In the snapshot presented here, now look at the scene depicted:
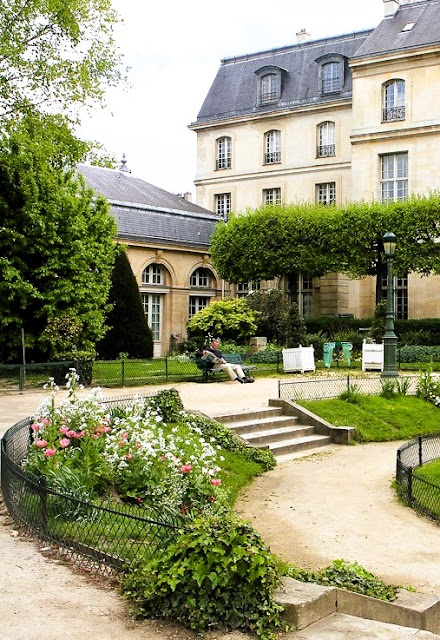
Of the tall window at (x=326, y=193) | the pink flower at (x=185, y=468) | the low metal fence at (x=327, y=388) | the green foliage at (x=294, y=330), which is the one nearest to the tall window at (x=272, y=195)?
the tall window at (x=326, y=193)

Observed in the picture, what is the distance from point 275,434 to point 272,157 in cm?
2792

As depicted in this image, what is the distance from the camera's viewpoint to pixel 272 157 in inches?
1535

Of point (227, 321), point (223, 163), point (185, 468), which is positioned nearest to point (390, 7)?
point (223, 163)

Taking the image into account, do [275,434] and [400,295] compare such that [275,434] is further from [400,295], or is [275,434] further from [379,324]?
[400,295]

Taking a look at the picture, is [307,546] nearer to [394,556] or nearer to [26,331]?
[394,556]

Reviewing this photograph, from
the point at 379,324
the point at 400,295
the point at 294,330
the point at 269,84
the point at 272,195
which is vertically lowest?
the point at 294,330

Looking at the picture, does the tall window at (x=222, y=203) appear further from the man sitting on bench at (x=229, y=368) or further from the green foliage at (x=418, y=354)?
the man sitting on bench at (x=229, y=368)

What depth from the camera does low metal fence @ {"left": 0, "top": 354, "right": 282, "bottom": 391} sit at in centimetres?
1744

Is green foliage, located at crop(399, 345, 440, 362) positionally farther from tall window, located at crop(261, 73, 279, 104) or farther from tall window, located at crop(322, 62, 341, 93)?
tall window, located at crop(261, 73, 279, 104)

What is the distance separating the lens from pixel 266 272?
31.7m

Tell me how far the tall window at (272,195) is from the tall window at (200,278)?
20.5ft

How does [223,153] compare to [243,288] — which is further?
[223,153]

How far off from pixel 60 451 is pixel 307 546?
2.43 meters

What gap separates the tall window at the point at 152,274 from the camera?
31456mm
